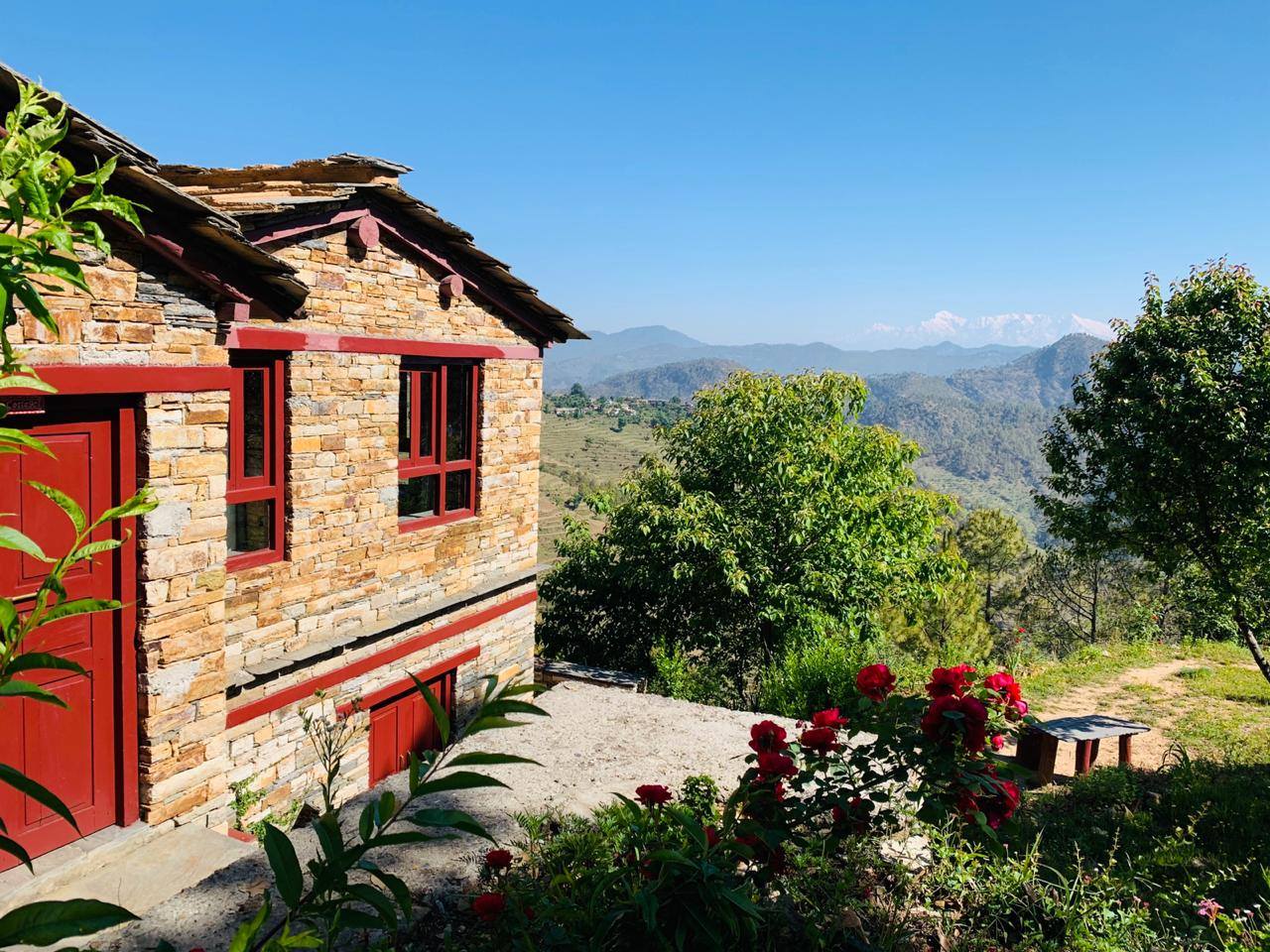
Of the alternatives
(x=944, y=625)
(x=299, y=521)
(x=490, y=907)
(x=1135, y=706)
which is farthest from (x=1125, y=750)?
(x=944, y=625)

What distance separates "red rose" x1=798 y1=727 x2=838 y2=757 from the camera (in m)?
3.99

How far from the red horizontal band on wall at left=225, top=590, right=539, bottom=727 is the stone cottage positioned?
3 centimetres

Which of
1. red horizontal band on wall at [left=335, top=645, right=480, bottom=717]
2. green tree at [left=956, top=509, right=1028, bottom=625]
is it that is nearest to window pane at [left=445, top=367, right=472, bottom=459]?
red horizontal band on wall at [left=335, top=645, right=480, bottom=717]

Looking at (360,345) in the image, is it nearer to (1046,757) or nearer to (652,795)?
(652,795)

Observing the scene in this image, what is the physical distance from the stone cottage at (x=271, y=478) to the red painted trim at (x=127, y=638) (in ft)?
0.04

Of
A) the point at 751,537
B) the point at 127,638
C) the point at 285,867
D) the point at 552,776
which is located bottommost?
the point at 552,776

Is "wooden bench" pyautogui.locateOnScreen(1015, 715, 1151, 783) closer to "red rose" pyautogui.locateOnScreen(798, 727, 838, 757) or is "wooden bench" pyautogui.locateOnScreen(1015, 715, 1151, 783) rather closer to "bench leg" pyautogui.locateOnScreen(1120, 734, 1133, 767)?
"bench leg" pyautogui.locateOnScreen(1120, 734, 1133, 767)

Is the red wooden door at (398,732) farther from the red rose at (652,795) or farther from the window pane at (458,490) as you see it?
the red rose at (652,795)

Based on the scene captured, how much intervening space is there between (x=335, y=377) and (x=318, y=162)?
226cm

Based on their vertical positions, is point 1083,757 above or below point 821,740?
below

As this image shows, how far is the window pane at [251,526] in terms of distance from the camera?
23.5ft

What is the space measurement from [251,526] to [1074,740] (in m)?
8.89

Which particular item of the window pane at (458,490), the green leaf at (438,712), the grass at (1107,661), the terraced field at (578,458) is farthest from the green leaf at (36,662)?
the terraced field at (578,458)

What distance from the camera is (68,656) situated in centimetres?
502
